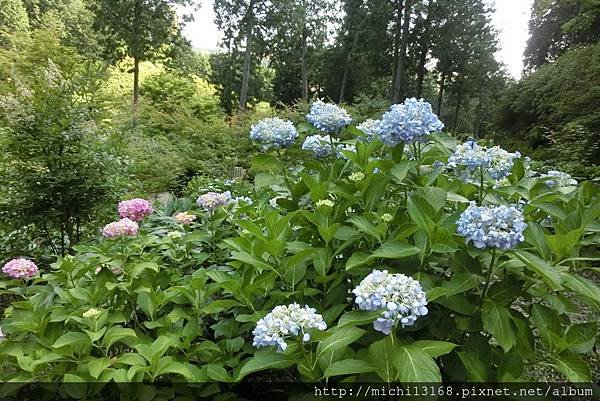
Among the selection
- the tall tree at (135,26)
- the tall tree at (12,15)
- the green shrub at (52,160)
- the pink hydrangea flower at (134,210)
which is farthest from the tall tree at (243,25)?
the pink hydrangea flower at (134,210)

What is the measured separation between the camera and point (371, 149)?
1872mm

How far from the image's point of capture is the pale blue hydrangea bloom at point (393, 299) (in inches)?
43.9

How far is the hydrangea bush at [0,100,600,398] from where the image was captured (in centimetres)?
124

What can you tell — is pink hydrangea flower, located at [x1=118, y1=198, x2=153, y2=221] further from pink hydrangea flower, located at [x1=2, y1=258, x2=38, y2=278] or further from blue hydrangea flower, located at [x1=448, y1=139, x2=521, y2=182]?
blue hydrangea flower, located at [x1=448, y1=139, x2=521, y2=182]

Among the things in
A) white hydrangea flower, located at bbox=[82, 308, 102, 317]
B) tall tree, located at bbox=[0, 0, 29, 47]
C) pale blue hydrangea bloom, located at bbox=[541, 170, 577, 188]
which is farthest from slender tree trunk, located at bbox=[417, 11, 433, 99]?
white hydrangea flower, located at bbox=[82, 308, 102, 317]

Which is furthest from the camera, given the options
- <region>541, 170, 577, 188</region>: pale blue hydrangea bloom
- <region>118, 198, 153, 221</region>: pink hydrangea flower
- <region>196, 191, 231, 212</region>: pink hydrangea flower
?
<region>118, 198, 153, 221</region>: pink hydrangea flower

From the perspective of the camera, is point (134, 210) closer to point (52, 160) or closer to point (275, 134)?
point (275, 134)

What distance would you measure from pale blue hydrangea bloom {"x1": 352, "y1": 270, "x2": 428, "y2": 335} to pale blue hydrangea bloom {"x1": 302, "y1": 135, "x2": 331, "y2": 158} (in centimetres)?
107

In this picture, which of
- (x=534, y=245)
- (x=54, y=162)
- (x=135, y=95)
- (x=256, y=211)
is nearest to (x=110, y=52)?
(x=135, y=95)

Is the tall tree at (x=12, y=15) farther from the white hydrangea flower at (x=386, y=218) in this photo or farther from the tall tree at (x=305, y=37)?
the white hydrangea flower at (x=386, y=218)

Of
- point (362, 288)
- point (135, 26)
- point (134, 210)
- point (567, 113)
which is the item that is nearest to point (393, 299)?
point (362, 288)

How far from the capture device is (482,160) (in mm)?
1514

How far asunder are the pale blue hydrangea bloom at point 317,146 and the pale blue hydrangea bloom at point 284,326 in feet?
3.35

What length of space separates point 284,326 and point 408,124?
2.94 feet
